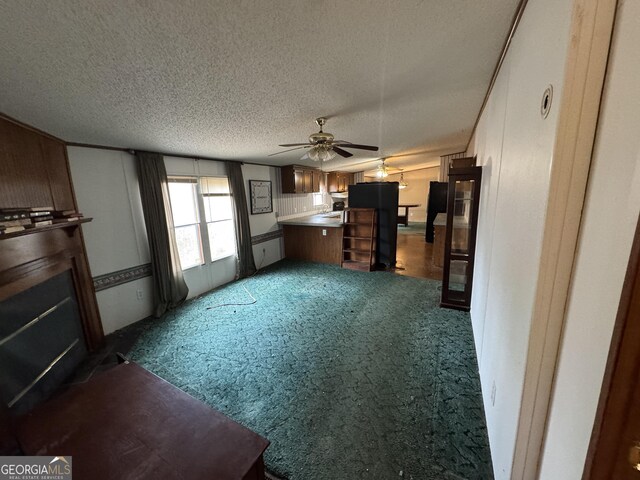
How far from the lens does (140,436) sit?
1.15m

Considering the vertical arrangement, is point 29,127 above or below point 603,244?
above

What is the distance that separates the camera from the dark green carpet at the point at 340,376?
4.58ft

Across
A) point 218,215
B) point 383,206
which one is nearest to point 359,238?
point 383,206

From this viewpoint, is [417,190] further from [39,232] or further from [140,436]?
[140,436]

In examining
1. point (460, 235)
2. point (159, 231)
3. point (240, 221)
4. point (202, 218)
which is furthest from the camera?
point (240, 221)

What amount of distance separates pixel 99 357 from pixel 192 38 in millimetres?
2960

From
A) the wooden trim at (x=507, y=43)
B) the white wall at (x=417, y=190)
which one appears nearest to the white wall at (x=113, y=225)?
the wooden trim at (x=507, y=43)

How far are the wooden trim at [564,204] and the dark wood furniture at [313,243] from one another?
408 centimetres

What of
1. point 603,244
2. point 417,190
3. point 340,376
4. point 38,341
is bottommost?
point 340,376

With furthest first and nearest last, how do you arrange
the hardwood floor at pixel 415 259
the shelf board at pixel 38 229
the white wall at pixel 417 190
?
the white wall at pixel 417 190 < the hardwood floor at pixel 415 259 < the shelf board at pixel 38 229

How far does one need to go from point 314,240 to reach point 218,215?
79.0 inches

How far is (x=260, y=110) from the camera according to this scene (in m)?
2.00

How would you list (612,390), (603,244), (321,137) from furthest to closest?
(321,137)
(603,244)
(612,390)

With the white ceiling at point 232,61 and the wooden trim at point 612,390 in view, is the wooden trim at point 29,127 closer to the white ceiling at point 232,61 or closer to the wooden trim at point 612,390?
the white ceiling at point 232,61
